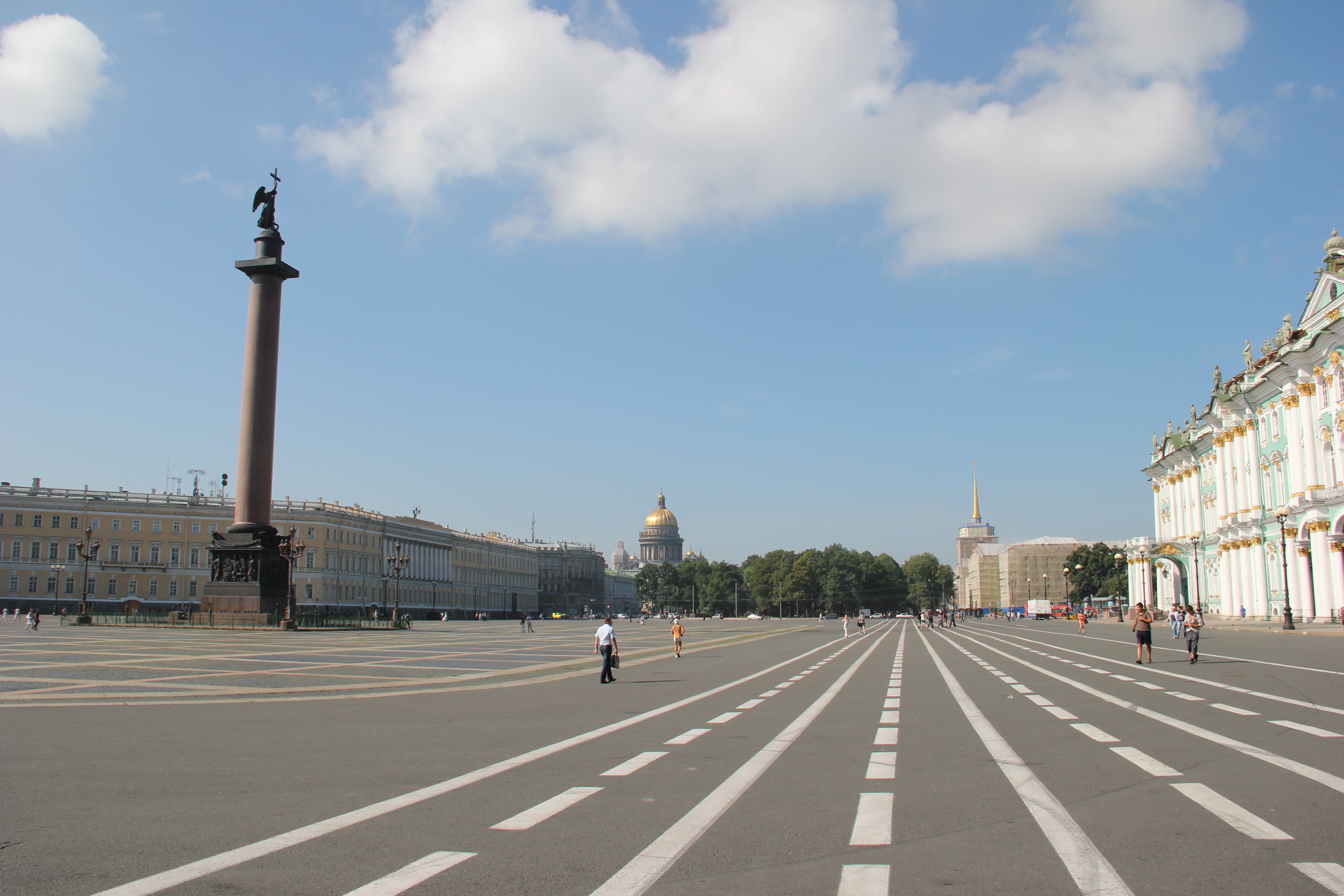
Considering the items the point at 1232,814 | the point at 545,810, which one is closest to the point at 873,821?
the point at 545,810

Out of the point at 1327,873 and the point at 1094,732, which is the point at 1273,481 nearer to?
the point at 1094,732

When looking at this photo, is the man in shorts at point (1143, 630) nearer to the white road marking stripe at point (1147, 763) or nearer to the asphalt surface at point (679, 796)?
the asphalt surface at point (679, 796)

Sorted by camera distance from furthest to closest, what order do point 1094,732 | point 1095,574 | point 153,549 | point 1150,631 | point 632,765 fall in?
point 1095,574, point 153,549, point 1150,631, point 1094,732, point 632,765

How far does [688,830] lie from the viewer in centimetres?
696

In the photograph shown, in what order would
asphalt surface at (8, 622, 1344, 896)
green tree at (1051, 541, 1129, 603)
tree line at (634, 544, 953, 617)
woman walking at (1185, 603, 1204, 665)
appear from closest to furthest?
1. asphalt surface at (8, 622, 1344, 896)
2. woman walking at (1185, 603, 1204, 665)
3. green tree at (1051, 541, 1129, 603)
4. tree line at (634, 544, 953, 617)

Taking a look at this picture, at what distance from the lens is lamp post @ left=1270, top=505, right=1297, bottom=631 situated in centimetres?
4916

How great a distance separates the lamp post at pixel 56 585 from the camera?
96250 millimetres

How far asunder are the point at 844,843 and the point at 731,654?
29.5m

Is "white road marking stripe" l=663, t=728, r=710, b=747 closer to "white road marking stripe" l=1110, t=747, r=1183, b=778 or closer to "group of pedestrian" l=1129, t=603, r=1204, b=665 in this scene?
"white road marking stripe" l=1110, t=747, r=1183, b=778

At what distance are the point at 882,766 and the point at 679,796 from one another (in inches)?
102

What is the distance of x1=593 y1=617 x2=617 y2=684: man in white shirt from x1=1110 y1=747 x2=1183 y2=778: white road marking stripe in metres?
11.8

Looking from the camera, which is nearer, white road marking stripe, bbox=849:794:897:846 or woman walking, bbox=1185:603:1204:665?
white road marking stripe, bbox=849:794:897:846

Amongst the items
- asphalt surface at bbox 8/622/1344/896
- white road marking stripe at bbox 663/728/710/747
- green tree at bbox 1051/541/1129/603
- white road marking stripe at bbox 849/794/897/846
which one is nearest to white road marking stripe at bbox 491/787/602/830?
asphalt surface at bbox 8/622/1344/896

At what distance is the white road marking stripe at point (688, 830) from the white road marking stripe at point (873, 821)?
40.0 inches
